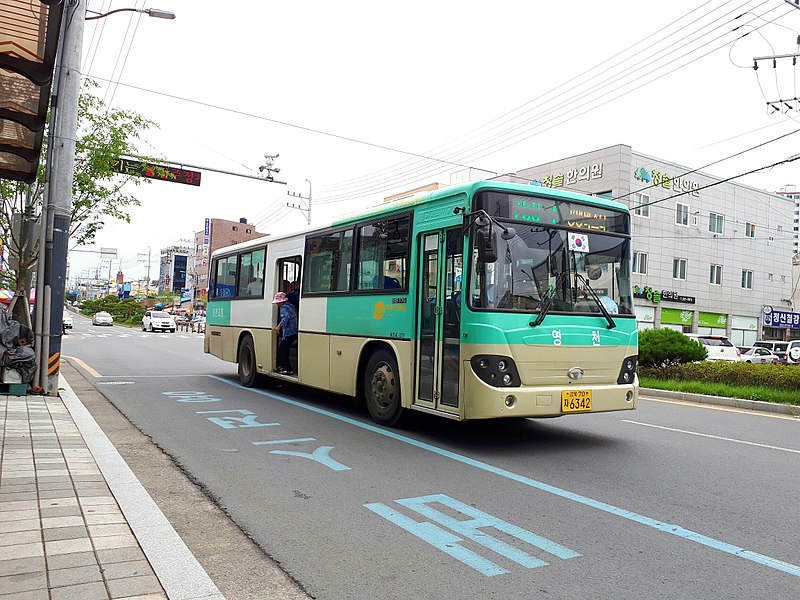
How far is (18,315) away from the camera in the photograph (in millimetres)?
12039

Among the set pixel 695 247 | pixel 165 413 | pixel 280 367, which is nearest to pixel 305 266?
pixel 280 367

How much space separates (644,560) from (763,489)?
260 cm

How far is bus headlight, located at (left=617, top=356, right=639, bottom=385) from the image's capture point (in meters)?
8.05

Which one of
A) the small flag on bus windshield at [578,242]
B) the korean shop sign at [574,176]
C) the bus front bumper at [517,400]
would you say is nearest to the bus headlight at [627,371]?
the bus front bumper at [517,400]

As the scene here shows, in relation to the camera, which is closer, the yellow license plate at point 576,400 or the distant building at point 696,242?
the yellow license plate at point 576,400

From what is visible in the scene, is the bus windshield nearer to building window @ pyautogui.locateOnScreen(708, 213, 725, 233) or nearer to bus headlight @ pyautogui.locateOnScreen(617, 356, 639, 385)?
bus headlight @ pyautogui.locateOnScreen(617, 356, 639, 385)

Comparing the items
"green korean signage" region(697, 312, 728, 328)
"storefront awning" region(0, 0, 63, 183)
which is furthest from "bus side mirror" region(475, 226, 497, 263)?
"green korean signage" region(697, 312, 728, 328)

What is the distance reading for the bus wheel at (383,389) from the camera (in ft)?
28.7

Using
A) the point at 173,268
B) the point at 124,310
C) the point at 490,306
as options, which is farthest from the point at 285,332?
the point at 173,268

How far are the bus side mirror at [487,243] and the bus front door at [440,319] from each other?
439mm

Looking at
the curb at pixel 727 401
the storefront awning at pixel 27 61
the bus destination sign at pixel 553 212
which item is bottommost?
the curb at pixel 727 401

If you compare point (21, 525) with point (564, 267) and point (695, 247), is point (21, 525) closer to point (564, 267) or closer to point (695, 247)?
point (564, 267)

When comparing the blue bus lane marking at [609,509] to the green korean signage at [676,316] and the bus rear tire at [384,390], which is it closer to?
the bus rear tire at [384,390]

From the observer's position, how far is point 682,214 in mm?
41469
